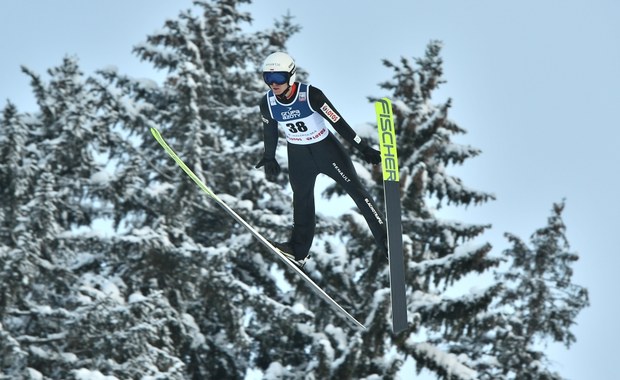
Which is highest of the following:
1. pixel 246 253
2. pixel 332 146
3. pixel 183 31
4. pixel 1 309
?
pixel 183 31

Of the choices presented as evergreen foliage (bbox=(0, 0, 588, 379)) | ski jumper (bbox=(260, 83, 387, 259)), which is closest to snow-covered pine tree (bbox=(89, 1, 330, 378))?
evergreen foliage (bbox=(0, 0, 588, 379))

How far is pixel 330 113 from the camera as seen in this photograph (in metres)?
8.72

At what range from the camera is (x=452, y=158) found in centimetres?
1919

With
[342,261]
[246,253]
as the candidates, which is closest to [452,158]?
[342,261]

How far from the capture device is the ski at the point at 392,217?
8977 mm

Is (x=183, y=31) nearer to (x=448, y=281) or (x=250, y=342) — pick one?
(x=250, y=342)

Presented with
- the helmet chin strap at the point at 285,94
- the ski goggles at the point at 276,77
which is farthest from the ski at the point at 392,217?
the ski goggles at the point at 276,77

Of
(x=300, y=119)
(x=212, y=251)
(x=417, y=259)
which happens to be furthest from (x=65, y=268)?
(x=300, y=119)

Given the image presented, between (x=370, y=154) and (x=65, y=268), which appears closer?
(x=370, y=154)

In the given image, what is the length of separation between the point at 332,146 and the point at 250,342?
11.2 m

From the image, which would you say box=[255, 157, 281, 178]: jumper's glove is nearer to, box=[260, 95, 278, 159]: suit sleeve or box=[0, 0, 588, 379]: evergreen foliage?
box=[260, 95, 278, 159]: suit sleeve

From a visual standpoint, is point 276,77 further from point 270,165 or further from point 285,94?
point 270,165

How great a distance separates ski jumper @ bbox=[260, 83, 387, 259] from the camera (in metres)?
8.77

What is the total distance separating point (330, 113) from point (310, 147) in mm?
517
